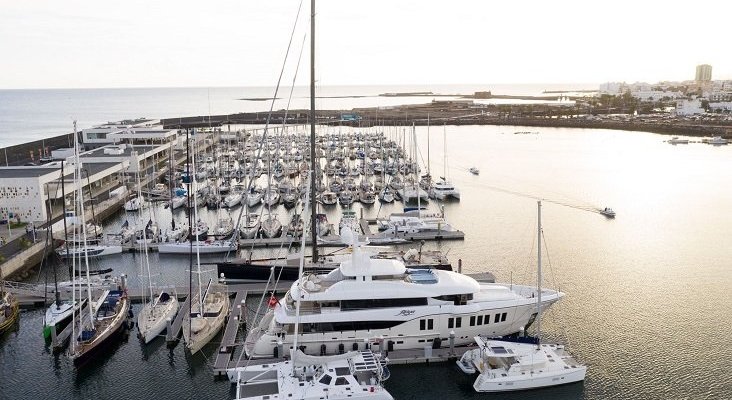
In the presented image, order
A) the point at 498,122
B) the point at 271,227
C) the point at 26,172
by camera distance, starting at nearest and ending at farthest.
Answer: the point at 271,227 → the point at 26,172 → the point at 498,122

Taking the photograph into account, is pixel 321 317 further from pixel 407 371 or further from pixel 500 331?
pixel 500 331

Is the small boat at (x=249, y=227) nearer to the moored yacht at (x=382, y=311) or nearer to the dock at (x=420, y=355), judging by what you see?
the moored yacht at (x=382, y=311)

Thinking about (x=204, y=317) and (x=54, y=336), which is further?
(x=204, y=317)

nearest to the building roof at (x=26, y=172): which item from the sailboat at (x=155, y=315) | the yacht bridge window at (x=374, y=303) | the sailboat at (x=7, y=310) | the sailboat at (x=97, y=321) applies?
the sailboat at (x=7, y=310)

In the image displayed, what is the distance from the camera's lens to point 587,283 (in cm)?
3444

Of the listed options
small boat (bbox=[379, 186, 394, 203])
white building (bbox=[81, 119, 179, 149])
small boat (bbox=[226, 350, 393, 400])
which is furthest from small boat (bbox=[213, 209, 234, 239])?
white building (bbox=[81, 119, 179, 149])

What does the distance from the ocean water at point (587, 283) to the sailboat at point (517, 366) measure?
1.63 ft

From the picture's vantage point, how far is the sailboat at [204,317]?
977 inches

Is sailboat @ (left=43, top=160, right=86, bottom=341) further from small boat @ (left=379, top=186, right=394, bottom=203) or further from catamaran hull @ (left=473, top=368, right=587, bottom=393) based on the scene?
A: small boat @ (left=379, top=186, right=394, bottom=203)

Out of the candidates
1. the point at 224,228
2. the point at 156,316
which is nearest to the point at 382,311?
the point at 156,316

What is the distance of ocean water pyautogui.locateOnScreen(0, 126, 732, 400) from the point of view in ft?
A: 74.9

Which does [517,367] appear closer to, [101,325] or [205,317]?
[205,317]

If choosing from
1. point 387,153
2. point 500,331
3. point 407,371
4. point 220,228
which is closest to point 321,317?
point 407,371

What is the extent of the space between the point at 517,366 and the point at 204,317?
49.1 ft
